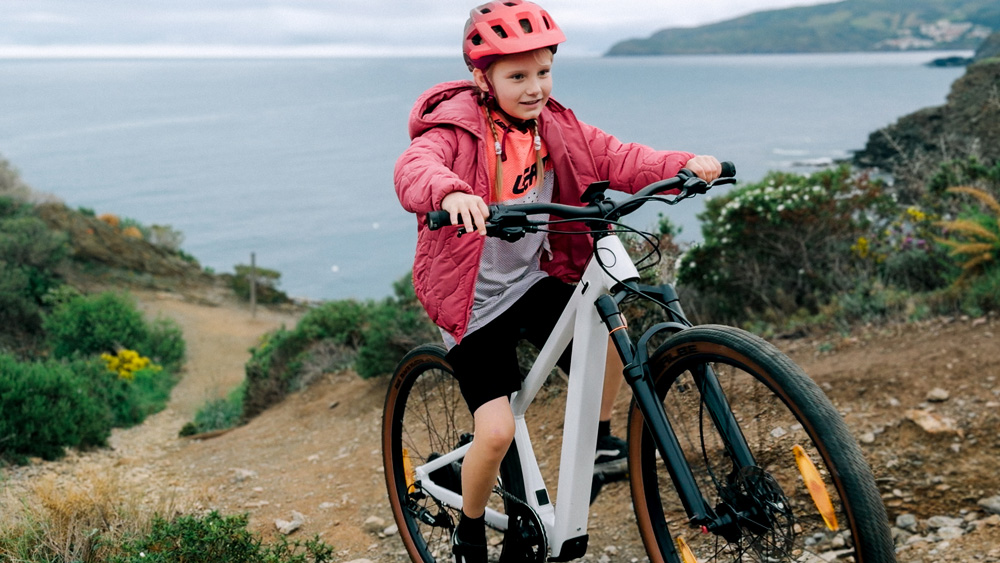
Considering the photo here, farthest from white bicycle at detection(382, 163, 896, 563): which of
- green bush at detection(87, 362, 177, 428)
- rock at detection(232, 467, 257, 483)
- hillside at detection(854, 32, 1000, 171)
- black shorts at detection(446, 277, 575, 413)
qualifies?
hillside at detection(854, 32, 1000, 171)

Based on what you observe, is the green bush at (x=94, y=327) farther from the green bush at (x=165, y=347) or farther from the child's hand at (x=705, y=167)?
the child's hand at (x=705, y=167)

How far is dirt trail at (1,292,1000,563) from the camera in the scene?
3637 millimetres

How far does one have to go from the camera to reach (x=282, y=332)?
10.4 metres

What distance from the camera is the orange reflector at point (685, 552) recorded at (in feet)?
7.90

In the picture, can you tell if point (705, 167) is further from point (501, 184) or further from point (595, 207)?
point (501, 184)

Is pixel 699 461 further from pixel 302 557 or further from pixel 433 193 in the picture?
pixel 302 557

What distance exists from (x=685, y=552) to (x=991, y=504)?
1.78m

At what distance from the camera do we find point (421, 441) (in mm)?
3705

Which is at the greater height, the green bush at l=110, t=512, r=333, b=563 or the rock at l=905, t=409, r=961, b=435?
the rock at l=905, t=409, r=961, b=435

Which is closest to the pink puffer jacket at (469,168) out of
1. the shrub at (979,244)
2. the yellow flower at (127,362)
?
the shrub at (979,244)

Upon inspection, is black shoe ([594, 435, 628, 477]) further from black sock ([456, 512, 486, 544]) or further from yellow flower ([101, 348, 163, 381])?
yellow flower ([101, 348, 163, 381])

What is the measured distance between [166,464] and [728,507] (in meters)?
5.77

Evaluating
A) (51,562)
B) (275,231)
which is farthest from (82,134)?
(51,562)

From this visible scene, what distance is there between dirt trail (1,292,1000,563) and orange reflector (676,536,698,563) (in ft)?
3.84
